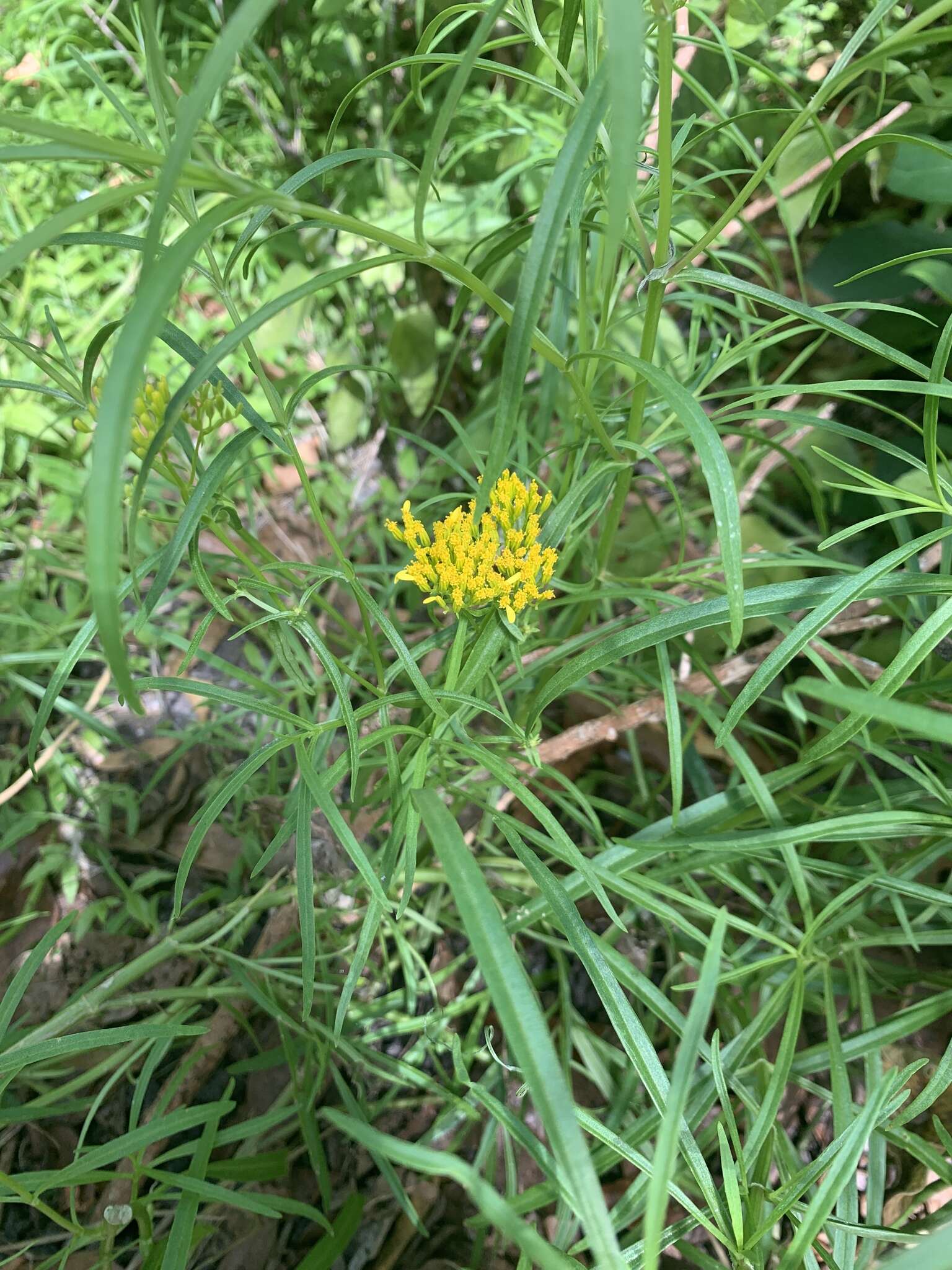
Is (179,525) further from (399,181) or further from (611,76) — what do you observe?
(399,181)

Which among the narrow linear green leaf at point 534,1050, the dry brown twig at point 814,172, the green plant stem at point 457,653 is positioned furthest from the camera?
the dry brown twig at point 814,172

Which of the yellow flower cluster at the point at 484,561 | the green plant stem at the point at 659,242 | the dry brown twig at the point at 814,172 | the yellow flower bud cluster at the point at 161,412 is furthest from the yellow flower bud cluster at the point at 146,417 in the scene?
the dry brown twig at the point at 814,172

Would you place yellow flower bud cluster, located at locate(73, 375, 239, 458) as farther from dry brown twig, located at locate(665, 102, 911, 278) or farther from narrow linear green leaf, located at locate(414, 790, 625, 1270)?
dry brown twig, located at locate(665, 102, 911, 278)

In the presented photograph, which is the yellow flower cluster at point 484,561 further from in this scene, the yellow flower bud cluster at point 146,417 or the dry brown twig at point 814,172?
the dry brown twig at point 814,172

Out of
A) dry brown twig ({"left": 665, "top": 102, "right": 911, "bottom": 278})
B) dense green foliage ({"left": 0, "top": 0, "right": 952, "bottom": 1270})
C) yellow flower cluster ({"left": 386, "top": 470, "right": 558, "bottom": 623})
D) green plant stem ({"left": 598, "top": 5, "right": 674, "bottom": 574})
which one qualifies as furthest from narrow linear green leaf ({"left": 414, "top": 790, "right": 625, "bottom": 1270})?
dry brown twig ({"left": 665, "top": 102, "right": 911, "bottom": 278})

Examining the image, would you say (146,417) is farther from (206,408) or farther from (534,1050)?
(534,1050)

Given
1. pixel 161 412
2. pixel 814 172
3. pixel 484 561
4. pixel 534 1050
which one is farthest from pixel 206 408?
pixel 814 172
